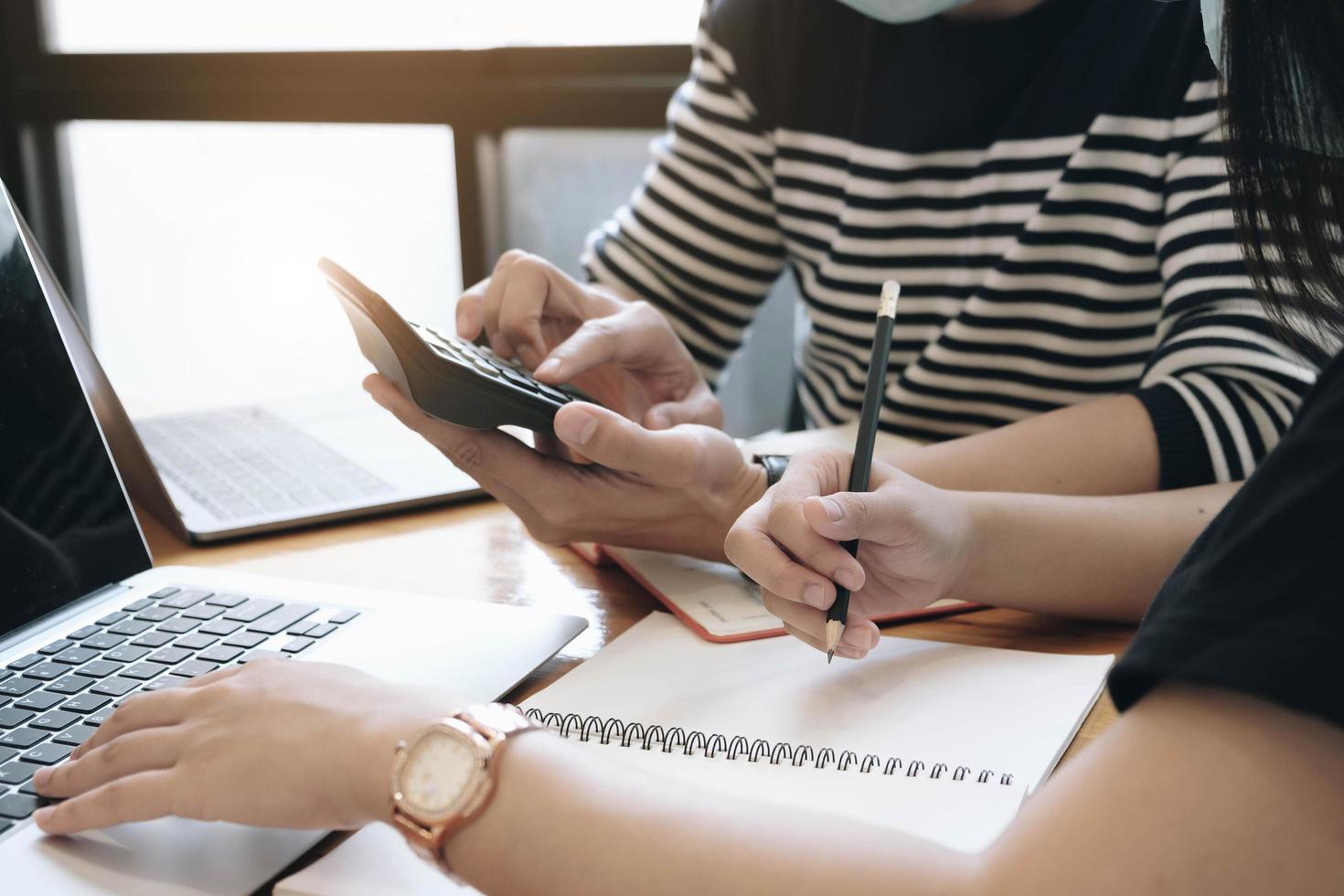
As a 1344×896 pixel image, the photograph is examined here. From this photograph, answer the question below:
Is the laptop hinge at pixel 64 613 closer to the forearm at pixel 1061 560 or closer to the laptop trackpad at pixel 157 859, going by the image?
the laptop trackpad at pixel 157 859

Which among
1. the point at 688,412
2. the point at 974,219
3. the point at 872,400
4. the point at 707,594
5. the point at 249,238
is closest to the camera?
the point at 872,400

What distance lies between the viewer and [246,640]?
0.64 m

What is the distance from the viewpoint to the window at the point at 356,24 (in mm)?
1899

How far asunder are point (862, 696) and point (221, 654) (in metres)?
0.33

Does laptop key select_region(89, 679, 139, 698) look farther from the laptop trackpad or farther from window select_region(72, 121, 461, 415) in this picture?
window select_region(72, 121, 461, 415)

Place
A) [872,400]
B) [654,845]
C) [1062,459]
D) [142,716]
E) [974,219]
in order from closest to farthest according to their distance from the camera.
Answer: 1. [654,845]
2. [142,716]
3. [872,400]
4. [1062,459]
5. [974,219]

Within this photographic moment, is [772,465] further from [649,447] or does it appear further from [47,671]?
[47,671]

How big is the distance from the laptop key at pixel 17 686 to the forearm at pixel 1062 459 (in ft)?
1.72

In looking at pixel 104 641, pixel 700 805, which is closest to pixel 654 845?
pixel 700 805

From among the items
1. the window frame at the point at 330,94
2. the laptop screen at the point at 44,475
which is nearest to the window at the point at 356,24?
the window frame at the point at 330,94

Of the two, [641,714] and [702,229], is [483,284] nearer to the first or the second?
[702,229]

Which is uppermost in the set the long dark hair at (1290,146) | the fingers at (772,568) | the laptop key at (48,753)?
the long dark hair at (1290,146)

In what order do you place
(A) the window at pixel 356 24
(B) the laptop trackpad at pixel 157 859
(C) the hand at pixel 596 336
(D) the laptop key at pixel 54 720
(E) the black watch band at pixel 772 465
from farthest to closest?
1. (A) the window at pixel 356 24
2. (C) the hand at pixel 596 336
3. (E) the black watch band at pixel 772 465
4. (D) the laptop key at pixel 54 720
5. (B) the laptop trackpad at pixel 157 859

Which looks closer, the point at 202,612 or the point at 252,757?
the point at 252,757
